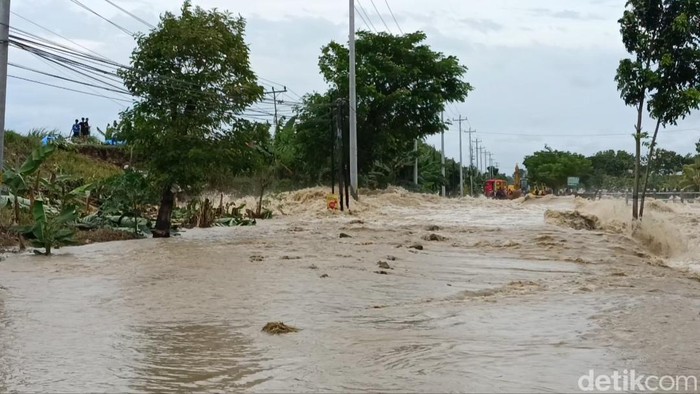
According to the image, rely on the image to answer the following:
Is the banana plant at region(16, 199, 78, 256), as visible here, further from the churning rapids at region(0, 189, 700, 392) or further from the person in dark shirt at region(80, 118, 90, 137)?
the person in dark shirt at region(80, 118, 90, 137)

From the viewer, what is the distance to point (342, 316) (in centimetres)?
771

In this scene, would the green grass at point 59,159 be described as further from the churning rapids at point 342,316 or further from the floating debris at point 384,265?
the floating debris at point 384,265

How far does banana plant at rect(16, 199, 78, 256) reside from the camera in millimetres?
13359

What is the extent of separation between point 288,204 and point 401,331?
1032 inches

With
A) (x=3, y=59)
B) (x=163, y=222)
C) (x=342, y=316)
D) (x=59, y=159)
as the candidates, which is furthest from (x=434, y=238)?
(x=59, y=159)

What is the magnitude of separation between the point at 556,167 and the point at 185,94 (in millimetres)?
80698

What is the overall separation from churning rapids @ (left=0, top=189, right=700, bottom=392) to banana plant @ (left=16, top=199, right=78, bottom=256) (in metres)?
0.39

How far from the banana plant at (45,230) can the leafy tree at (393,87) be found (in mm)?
26090

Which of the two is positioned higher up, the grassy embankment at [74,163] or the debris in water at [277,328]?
the grassy embankment at [74,163]

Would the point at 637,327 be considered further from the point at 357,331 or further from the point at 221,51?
the point at 221,51

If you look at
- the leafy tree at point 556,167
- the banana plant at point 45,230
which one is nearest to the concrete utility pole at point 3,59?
the banana plant at point 45,230

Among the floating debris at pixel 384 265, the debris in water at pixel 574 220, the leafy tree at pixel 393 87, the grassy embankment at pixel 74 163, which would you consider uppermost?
the leafy tree at pixel 393 87

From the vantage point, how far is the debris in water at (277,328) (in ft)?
21.9

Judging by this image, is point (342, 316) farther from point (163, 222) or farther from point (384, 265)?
point (163, 222)
